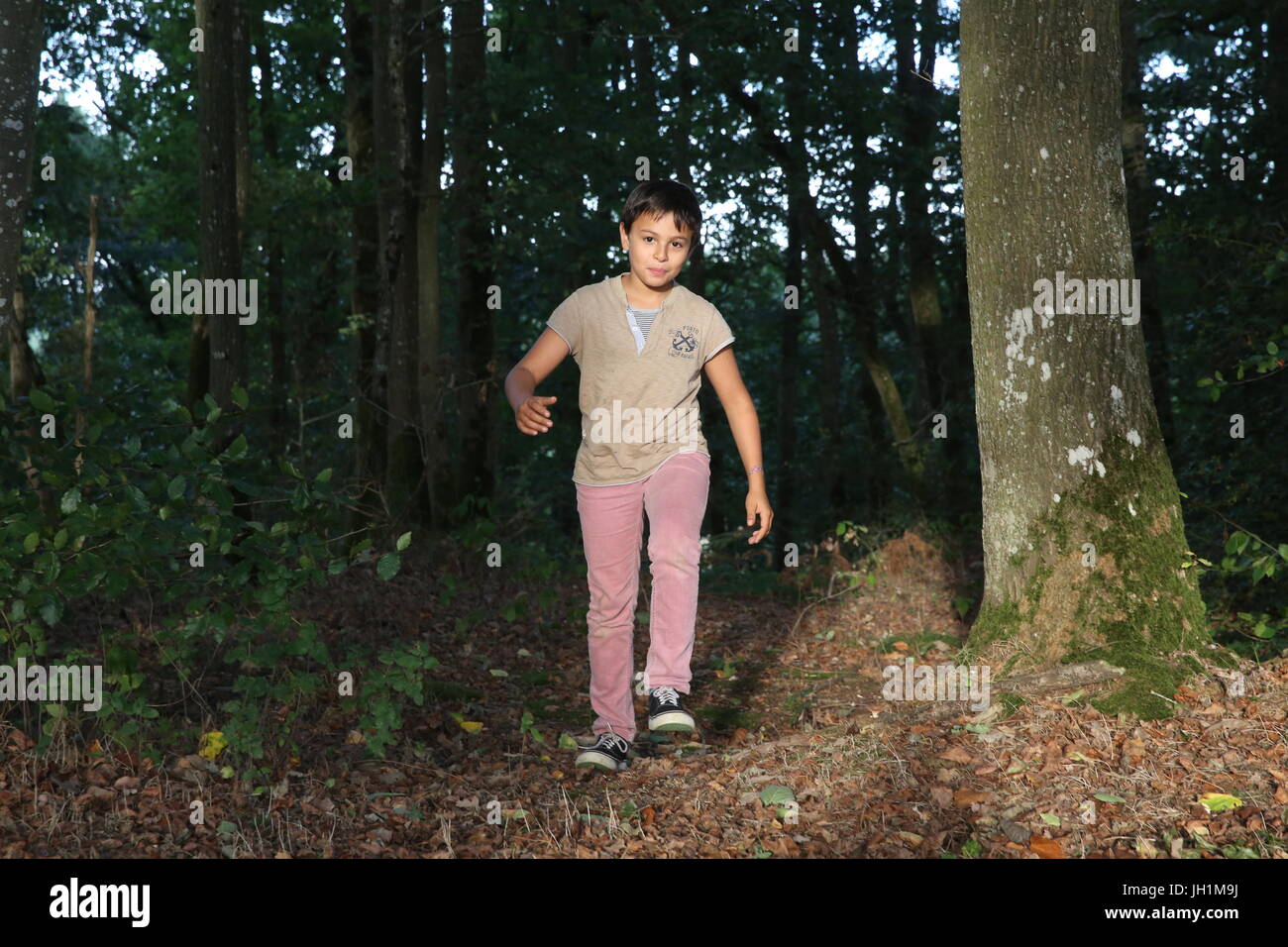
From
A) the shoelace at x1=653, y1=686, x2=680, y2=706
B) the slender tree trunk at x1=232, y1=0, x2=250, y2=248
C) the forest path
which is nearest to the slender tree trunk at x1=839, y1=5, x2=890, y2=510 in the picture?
the slender tree trunk at x1=232, y1=0, x2=250, y2=248

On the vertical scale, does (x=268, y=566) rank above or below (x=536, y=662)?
above

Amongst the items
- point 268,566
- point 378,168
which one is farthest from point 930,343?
point 268,566

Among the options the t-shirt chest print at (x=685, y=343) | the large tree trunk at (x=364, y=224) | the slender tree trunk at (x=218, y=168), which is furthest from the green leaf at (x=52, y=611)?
the large tree trunk at (x=364, y=224)

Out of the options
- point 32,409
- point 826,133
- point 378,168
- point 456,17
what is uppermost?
point 456,17

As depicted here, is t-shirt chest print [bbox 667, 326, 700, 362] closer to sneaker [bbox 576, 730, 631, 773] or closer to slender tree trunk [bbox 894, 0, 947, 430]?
sneaker [bbox 576, 730, 631, 773]

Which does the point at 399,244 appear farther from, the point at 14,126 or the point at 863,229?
the point at 863,229

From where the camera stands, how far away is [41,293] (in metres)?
23.0

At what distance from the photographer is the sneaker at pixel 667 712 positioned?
5.18 metres

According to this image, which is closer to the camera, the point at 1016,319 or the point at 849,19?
the point at 1016,319

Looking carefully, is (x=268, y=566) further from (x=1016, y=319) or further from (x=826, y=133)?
(x=826, y=133)

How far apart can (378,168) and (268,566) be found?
28.4 feet

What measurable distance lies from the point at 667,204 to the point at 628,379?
771 millimetres

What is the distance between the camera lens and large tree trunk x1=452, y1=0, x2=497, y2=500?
44.3 feet

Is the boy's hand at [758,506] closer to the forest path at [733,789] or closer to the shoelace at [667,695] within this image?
the shoelace at [667,695]
